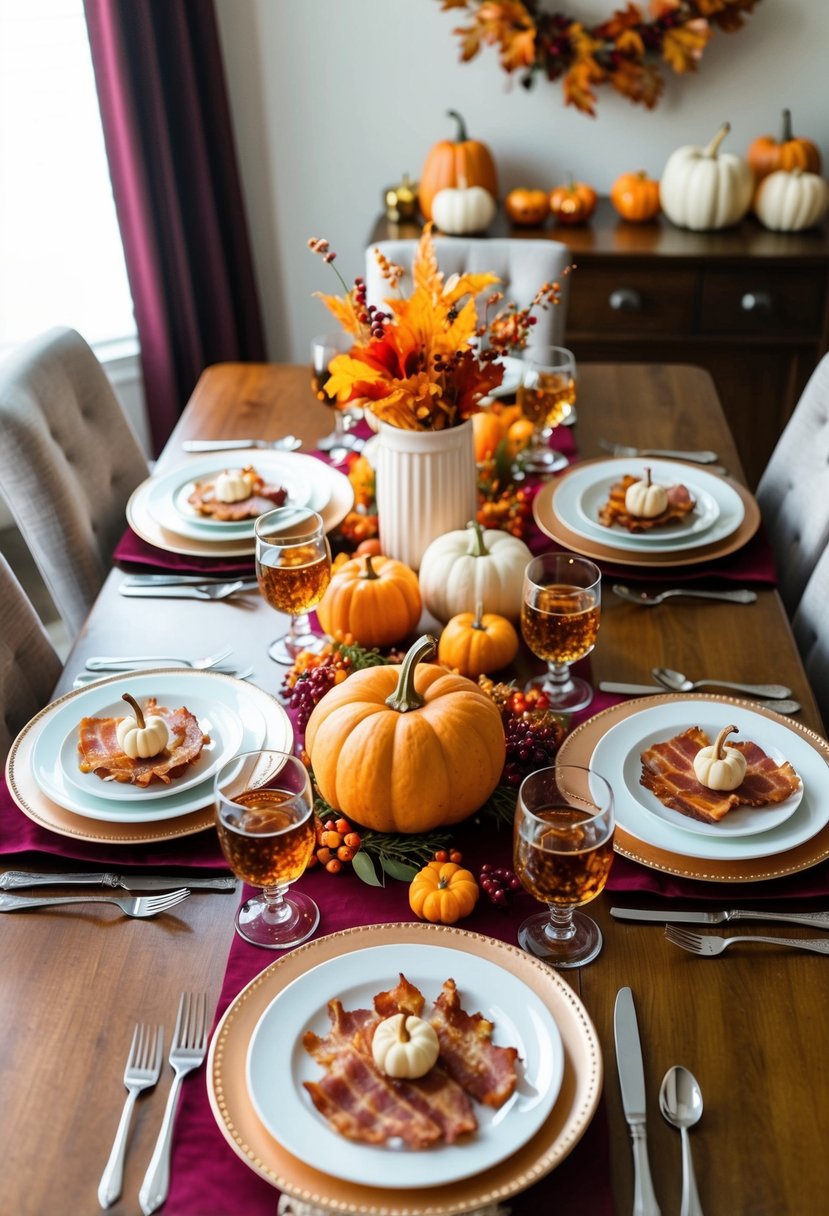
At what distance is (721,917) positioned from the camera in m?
1.06

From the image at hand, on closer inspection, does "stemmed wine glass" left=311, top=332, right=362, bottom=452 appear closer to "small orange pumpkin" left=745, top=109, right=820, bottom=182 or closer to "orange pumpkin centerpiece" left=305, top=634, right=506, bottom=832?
"orange pumpkin centerpiece" left=305, top=634, right=506, bottom=832

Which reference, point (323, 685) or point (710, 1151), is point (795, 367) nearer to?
point (323, 685)

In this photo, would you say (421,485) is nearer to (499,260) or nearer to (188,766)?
(188,766)

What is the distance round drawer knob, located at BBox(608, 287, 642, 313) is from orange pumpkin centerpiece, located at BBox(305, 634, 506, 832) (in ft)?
7.12

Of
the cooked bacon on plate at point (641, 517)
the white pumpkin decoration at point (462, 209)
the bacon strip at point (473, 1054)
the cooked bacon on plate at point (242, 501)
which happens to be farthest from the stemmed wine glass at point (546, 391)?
the white pumpkin decoration at point (462, 209)

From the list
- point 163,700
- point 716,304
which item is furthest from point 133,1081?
point 716,304

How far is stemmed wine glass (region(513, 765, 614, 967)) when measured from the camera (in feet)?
3.16

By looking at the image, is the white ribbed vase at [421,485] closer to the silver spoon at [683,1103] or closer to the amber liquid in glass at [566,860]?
the amber liquid in glass at [566,860]

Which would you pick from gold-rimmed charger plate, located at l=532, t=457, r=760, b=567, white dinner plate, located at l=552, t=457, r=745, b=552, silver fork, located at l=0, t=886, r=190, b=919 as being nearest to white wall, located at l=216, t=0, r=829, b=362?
white dinner plate, located at l=552, t=457, r=745, b=552

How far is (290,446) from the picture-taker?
2016mm

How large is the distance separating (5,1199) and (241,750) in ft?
1.68

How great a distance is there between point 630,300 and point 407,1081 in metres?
2.58

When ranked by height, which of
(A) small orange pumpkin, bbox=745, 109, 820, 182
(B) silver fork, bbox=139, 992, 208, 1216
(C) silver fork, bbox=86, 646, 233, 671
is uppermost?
(A) small orange pumpkin, bbox=745, 109, 820, 182

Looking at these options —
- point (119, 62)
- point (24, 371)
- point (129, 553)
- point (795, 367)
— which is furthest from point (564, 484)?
point (119, 62)
